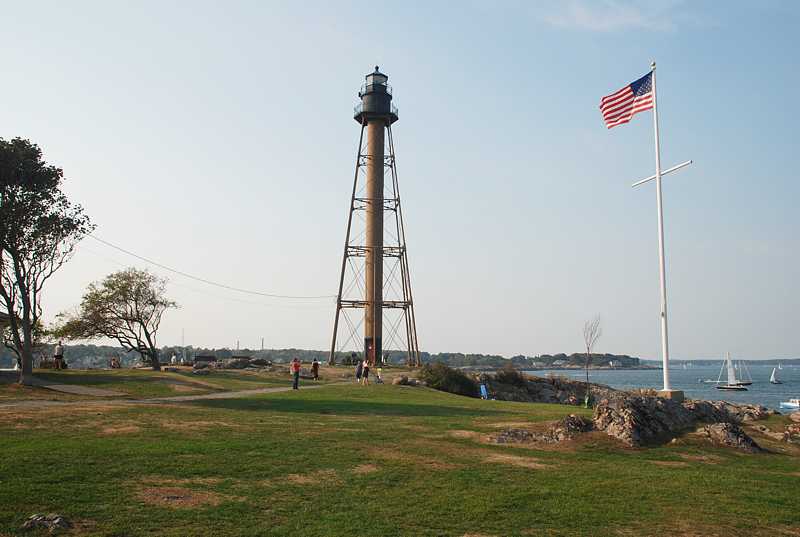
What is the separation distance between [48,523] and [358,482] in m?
5.42

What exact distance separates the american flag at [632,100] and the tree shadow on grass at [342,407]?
47.2 feet

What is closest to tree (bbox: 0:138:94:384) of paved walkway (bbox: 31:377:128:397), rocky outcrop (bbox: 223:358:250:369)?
paved walkway (bbox: 31:377:128:397)

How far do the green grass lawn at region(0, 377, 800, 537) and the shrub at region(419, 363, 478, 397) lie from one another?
84.7ft

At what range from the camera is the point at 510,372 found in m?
58.6

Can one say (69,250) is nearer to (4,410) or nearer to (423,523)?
(4,410)

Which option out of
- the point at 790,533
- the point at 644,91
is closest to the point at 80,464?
the point at 790,533

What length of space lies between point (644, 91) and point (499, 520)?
2371 centimetres

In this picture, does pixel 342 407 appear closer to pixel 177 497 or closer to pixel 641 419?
pixel 641 419

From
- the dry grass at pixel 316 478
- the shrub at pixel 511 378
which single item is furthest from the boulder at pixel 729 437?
the shrub at pixel 511 378

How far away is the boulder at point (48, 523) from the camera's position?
29.1 feet

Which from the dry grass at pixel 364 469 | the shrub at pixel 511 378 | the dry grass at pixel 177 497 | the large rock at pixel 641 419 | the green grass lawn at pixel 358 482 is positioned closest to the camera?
the green grass lawn at pixel 358 482

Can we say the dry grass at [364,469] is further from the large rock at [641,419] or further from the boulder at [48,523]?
the large rock at [641,419]

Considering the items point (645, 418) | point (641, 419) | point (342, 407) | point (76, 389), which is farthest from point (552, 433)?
point (76, 389)

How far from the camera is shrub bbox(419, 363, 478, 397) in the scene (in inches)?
1790
